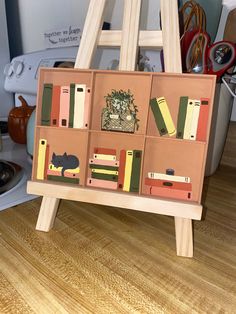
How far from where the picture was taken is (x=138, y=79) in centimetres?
47

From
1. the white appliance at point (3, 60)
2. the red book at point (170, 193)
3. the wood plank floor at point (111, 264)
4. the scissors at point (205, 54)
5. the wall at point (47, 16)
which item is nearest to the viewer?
the wood plank floor at point (111, 264)

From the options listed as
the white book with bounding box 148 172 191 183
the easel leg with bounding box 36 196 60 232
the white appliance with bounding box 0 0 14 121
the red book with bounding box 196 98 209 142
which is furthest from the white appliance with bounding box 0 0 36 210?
the red book with bounding box 196 98 209 142

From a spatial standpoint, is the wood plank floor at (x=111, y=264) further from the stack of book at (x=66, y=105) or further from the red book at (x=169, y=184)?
the stack of book at (x=66, y=105)

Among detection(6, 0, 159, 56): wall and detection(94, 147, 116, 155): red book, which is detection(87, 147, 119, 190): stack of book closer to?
detection(94, 147, 116, 155): red book

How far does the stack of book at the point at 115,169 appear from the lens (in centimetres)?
48

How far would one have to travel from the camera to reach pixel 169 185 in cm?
47

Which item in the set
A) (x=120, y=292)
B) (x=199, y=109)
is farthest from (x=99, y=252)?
(x=199, y=109)

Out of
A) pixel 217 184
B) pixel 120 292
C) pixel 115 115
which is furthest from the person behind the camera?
pixel 217 184

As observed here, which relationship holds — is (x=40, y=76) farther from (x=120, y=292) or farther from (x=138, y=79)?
(x=120, y=292)

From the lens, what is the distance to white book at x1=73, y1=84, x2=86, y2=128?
49 cm

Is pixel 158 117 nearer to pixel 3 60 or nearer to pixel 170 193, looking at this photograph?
pixel 170 193

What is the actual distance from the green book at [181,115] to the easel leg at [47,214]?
0.28 m

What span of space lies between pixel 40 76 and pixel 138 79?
192mm

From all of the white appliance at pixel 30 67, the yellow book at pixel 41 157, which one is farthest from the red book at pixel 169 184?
the white appliance at pixel 30 67
